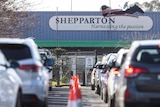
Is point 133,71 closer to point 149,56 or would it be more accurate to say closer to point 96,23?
point 149,56

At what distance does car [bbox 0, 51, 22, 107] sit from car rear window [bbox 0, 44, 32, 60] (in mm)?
906

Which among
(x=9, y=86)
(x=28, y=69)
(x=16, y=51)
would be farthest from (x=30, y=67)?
(x=9, y=86)

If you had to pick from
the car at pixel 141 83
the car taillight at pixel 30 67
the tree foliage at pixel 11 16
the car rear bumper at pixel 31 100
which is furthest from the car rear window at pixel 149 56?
the tree foliage at pixel 11 16

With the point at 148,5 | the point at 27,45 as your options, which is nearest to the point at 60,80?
the point at 27,45

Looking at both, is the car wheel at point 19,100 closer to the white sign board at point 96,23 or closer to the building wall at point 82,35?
the building wall at point 82,35

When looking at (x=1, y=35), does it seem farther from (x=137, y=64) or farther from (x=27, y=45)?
(x=137, y=64)

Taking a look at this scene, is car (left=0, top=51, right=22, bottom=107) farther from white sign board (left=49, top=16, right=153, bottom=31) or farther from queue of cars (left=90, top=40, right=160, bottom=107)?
white sign board (left=49, top=16, right=153, bottom=31)

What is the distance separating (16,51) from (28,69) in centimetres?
68

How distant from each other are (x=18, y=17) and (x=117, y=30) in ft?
66.9

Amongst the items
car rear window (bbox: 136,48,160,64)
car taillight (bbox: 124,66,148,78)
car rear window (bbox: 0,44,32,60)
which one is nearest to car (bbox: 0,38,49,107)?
car rear window (bbox: 0,44,32,60)

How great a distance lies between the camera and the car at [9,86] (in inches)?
414

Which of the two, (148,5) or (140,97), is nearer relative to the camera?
(140,97)

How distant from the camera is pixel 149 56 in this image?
11.8m

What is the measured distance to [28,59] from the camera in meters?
12.8
